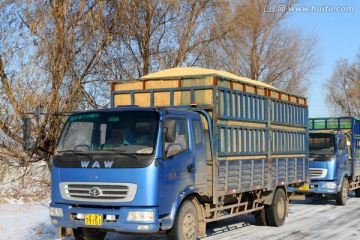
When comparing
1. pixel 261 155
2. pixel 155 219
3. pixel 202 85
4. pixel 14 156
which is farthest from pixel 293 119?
pixel 14 156

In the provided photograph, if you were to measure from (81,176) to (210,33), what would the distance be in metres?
14.3

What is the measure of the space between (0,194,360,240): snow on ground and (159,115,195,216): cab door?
2347 mm

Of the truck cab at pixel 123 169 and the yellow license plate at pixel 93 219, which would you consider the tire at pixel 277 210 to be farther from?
the yellow license plate at pixel 93 219

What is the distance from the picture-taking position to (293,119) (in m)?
12.8

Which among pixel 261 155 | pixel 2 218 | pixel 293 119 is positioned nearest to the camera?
pixel 261 155

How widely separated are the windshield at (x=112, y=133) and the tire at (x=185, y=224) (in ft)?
4.03

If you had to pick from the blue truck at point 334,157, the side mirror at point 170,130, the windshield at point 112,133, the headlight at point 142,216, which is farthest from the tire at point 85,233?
the blue truck at point 334,157

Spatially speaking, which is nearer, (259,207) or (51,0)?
(259,207)

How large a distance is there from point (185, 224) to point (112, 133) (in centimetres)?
182

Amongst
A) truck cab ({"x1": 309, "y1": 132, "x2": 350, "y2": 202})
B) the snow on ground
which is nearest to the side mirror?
the snow on ground

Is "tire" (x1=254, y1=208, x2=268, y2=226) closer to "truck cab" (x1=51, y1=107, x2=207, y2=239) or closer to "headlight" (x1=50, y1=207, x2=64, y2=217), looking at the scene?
"truck cab" (x1=51, y1=107, x2=207, y2=239)

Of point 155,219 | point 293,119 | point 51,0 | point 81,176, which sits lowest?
point 155,219

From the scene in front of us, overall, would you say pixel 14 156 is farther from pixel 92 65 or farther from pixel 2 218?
pixel 92 65

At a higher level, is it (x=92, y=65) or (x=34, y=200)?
(x=92, y=65)
